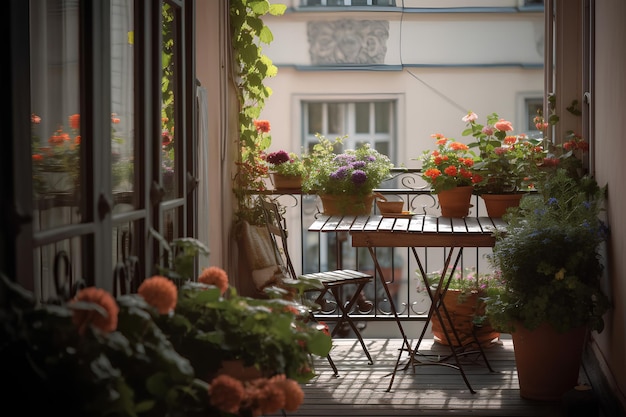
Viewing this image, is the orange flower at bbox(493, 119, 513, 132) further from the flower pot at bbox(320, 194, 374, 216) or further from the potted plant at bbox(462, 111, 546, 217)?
the flower pot at bbox(320, 194, 374, 216)

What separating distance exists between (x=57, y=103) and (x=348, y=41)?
10.0 metres

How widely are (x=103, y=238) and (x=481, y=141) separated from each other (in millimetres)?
3918

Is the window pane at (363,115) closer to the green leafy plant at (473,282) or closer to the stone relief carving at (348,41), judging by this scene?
the stone relief carving at (348,41)

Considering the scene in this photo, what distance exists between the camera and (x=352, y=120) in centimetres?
1272

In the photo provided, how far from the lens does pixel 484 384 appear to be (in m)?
5.00

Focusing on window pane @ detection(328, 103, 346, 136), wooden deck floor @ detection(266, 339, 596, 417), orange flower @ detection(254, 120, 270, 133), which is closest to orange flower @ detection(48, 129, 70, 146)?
wooden deck floor @ detection(266, 339, 596, 417)

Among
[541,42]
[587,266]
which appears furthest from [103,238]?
[541,42]

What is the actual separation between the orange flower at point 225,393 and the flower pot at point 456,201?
143 inches

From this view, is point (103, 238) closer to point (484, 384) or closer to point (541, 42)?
point (484, 384)

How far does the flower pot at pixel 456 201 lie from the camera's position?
563 cm

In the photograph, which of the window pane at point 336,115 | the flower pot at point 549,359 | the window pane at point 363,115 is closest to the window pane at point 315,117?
the window pane at point 336,115

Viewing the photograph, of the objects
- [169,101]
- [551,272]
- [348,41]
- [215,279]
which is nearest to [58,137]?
[215,279]

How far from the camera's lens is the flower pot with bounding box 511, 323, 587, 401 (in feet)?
14.9

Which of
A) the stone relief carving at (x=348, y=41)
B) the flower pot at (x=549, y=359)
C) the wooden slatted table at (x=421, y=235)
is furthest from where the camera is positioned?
the stone relief carving at (x=348, y=41)
